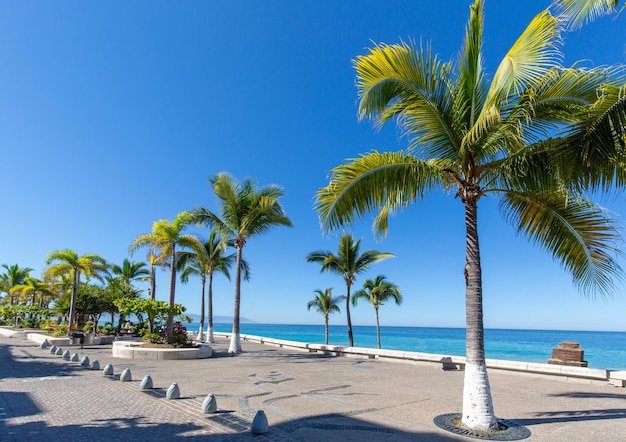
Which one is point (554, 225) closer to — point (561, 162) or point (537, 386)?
point (561, 162)

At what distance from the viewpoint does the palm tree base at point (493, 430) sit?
20.3 feet

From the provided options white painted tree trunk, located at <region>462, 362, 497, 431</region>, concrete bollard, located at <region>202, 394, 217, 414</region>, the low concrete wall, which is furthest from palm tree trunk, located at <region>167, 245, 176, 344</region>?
white painted tree trunk, located at <region>462, 362, 497, 431</region>

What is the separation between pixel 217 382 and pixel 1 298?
67.2 meters

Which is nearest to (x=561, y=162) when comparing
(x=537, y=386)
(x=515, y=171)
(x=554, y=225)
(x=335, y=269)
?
(x=515, y=171)

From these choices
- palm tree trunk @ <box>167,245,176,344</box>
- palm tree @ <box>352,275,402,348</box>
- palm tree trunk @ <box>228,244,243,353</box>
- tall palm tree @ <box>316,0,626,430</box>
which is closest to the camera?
tall palm tree @ <box>316,0,626,430</box>

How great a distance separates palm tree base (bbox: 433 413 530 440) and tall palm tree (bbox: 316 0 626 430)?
0.43 feet

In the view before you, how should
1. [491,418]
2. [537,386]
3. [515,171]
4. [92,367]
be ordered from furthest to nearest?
1. [92,367]
2. [537,386]
3. [515,171]
4. [491,418]

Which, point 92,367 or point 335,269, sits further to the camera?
point 335,269

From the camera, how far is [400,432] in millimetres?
6438

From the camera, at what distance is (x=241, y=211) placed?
21578 mm

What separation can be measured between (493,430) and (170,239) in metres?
17.6

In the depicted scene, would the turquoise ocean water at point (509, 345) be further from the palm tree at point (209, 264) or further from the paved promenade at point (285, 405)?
the palm tree at point (209, 264)

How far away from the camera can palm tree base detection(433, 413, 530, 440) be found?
620 centimetres

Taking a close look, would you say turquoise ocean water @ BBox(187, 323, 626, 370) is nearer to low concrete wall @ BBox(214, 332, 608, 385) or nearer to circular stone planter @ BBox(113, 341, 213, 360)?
low concrete wall @ BBox(214, 332, 608, 385)
